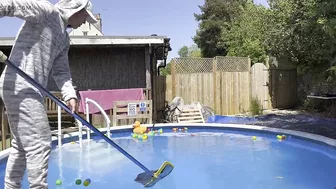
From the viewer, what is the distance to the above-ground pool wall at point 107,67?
8.99 meters

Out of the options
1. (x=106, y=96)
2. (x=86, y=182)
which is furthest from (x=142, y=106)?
(x=86, y=182)

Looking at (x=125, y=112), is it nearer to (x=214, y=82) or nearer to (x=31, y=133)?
(x=214, y=82)

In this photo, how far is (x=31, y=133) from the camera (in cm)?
180

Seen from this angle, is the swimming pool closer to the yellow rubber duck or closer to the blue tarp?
the yellow rubber duck

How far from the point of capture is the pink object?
7.79 m

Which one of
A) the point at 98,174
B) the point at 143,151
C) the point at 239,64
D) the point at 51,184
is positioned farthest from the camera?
the point at 239,64

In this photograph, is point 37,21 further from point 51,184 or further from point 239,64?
point 239,64

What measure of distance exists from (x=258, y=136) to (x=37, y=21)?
5798 millimetres

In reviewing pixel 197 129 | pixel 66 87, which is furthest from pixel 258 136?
pixel 66 87

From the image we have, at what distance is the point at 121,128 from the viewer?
730 cm

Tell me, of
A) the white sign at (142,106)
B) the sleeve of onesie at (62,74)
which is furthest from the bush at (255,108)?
the sleeve of onesie at (62,74)

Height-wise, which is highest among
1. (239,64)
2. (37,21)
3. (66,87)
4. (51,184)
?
(239,64)

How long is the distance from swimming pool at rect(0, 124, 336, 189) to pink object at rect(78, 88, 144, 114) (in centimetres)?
108

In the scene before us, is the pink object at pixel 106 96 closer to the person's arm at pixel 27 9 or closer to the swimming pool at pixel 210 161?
the swimming pool at pixel 210 161
